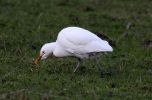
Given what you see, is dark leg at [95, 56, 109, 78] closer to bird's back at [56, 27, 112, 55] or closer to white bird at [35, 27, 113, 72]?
white bird at [35, 27, 113, 72]

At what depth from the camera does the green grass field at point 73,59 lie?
1051 centimetres

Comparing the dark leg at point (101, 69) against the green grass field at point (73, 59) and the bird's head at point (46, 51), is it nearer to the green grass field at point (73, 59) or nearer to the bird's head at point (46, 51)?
the green grass field at point (73, 59)

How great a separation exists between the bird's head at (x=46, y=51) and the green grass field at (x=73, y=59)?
0.19m

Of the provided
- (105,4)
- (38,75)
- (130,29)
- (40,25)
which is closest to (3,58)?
(38,75)

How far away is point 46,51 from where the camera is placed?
12258 mm

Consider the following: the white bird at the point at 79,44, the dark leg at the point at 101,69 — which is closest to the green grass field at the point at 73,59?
the dark leg at the point at 101,69

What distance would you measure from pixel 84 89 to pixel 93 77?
40.0 inches

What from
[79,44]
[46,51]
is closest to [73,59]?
[46,51]

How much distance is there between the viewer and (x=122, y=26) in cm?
1655

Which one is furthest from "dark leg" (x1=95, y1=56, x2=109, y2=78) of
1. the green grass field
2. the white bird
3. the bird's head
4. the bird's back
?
the bird's head

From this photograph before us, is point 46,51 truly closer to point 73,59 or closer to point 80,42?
point 80,42

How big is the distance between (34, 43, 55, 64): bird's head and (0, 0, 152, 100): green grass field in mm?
186

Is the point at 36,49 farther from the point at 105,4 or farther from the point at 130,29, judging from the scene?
the point at 105,4

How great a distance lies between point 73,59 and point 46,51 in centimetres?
125
